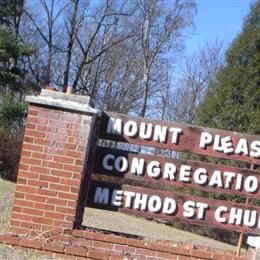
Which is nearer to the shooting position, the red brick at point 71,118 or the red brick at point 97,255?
the red brick at point 97,255

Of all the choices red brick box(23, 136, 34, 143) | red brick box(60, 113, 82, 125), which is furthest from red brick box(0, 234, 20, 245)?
red brick box(60, 113, 82, 125)

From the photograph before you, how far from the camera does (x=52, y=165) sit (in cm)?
777

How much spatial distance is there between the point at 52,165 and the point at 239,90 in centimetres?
1441

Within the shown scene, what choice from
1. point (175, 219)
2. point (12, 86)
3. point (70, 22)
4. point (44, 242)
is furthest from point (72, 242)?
point (70, 22)

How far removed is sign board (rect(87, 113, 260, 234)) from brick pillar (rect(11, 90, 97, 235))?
1.59ft

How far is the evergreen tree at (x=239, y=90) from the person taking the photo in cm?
2080

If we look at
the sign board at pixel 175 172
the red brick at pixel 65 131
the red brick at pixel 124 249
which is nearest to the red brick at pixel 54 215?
the sign board at pixel 175 172

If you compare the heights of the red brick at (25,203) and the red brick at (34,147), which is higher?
the red brick at (34,147)

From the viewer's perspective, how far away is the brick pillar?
25.4 ft

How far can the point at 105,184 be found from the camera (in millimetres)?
8195

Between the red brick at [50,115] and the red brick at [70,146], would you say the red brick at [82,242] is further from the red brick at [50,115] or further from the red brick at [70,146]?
the red brick at [50,115]

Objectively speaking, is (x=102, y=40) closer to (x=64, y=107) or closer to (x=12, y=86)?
(x=12, y=86)

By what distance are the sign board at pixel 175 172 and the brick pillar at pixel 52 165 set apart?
48 cm

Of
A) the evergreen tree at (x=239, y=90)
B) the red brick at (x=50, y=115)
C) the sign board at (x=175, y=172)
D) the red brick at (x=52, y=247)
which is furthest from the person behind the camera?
the evergreen tree at (x=239, y=90)
